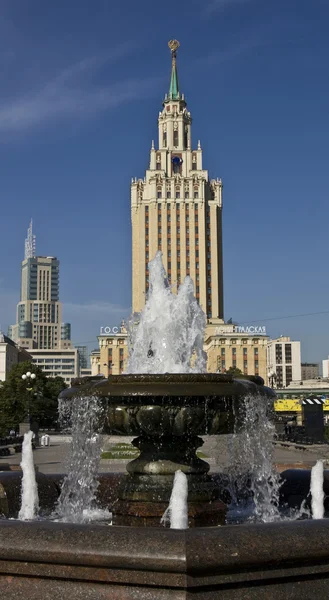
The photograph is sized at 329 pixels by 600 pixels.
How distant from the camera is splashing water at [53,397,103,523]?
27.1 feet

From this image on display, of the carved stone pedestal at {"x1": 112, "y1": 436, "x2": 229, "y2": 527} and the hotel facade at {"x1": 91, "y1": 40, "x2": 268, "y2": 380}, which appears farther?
the hotel facade at {"x1": 91, "y1": 40, "x2": 268, "y2": 380}

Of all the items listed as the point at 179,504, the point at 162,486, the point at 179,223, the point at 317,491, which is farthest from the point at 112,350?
the point at 179,504

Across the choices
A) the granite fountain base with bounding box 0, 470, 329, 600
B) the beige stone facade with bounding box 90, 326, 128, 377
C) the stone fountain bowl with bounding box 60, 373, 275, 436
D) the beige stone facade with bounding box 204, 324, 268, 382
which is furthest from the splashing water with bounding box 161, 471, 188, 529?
the beige stone facade with bounding box 90, 326, 128, 377

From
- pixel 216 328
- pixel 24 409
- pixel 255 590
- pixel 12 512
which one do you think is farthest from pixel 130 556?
pixel 216 328

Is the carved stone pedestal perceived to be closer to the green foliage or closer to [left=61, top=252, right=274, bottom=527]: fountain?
[left=61, top=252, right=274, bottom=527]: fountain

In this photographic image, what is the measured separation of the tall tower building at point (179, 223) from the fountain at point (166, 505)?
302 feet

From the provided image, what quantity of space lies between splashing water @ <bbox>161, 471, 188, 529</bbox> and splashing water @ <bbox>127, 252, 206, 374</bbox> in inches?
146

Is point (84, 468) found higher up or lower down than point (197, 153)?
lower down

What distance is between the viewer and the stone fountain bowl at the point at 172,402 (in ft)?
23.9

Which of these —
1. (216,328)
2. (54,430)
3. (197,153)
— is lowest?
(54,430)

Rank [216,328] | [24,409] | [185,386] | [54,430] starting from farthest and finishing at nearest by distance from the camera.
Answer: [216,328], [54,430], [24,409], [185,386]

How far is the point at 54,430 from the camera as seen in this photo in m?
61.8

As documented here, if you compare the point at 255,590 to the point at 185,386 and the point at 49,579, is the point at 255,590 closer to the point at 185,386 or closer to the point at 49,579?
the point at 49,579

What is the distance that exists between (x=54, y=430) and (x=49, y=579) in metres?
58.5
